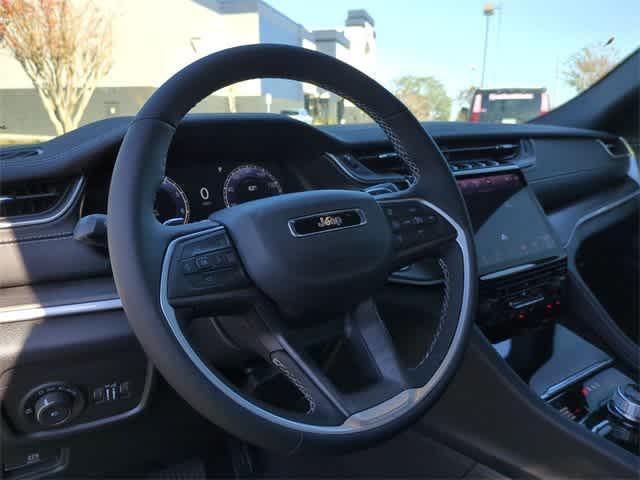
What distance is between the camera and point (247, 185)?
139 centimetres

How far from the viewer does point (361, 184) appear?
57.6 inches

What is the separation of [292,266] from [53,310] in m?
0.54

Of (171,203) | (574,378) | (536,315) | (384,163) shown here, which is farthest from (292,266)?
(574,378)

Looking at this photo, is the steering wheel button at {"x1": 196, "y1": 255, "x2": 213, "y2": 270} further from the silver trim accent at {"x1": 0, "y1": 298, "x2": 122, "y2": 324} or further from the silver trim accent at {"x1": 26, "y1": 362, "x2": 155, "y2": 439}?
the silver trim accent at {"x1": 26, "y1": 362, "x2": 155, "y2": 439}

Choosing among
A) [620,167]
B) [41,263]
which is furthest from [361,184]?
[620,167]

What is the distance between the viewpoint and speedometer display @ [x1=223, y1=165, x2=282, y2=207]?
1370 mm

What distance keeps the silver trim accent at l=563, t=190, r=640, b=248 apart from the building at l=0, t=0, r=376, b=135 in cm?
101

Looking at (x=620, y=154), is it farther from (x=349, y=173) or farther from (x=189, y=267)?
(x=189, y=267)

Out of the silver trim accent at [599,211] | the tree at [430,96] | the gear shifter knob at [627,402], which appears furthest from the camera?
the tree at [430,96]

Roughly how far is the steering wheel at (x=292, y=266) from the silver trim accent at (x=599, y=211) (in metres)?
1.09

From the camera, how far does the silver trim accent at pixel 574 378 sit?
174 cm

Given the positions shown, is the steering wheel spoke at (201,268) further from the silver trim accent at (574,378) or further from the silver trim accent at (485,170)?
the silver trim accent at (574,378)

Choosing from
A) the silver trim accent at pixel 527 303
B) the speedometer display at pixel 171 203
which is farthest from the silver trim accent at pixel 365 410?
the silver trim accent at pixel 527 303

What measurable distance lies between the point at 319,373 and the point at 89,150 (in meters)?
0.68
